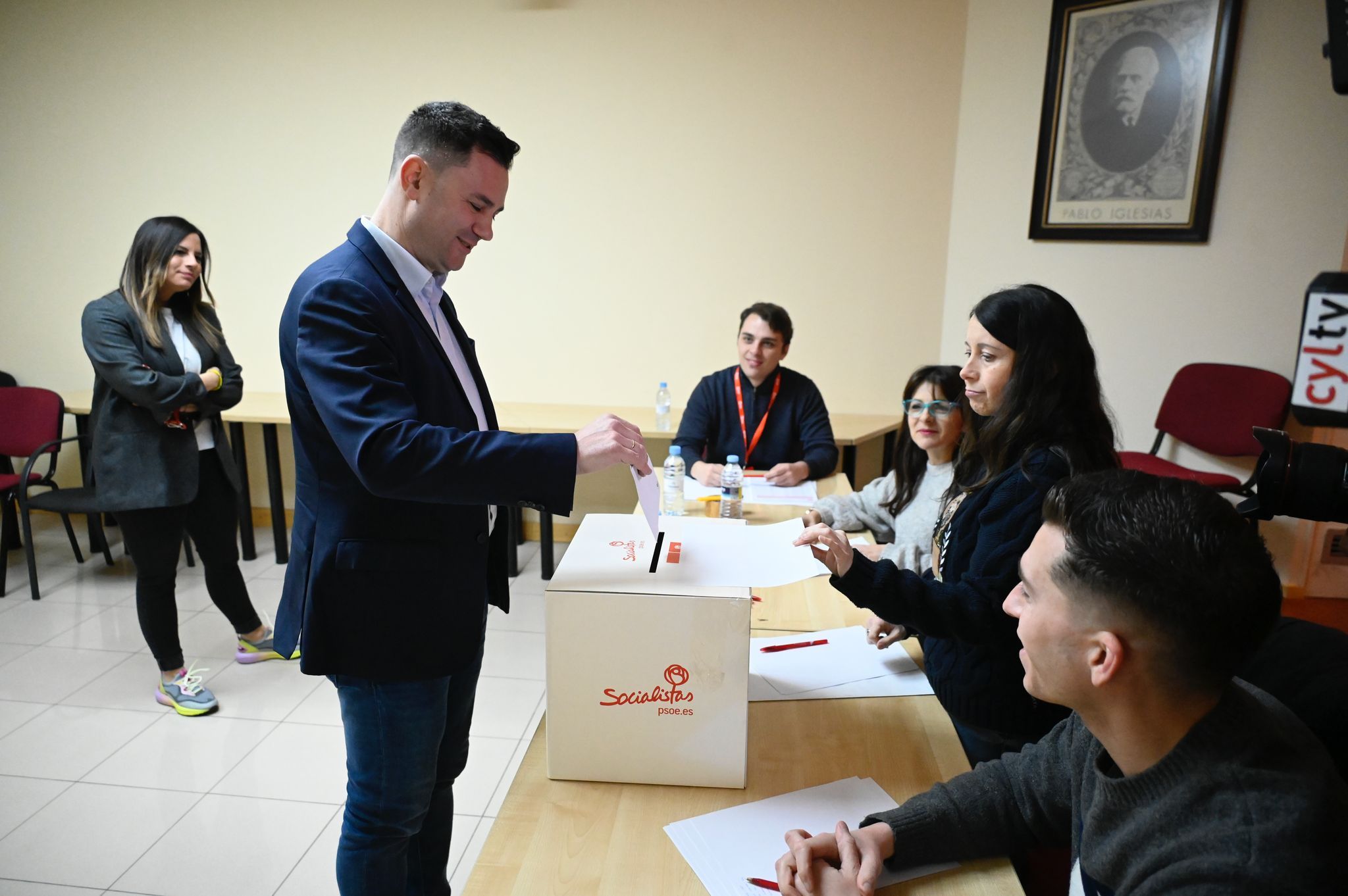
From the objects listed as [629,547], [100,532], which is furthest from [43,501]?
[629,547]

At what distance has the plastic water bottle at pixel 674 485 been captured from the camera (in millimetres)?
2619

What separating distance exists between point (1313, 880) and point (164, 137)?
5419mm

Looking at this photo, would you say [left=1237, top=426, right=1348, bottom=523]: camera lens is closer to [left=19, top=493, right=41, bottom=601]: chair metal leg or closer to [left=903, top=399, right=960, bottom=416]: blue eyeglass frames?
[left=903, top=399, right=960, bottom=416]: blue eyeglass frames

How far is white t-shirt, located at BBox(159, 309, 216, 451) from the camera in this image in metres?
2.86

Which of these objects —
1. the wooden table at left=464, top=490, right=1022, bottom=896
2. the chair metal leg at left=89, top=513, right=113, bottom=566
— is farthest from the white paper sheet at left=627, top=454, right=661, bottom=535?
the chair metal leg at left=89, top=513, right=113, bottom=566

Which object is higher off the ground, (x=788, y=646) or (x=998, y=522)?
(x=998, y=522)

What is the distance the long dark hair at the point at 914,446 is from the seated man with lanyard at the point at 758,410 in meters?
0.80

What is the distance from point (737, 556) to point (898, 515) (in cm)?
136

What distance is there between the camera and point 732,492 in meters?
2.54

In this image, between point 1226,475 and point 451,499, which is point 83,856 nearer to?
point 451,499

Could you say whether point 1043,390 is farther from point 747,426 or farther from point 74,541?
point 74,541

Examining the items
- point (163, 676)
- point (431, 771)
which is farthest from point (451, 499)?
point (163, 676)

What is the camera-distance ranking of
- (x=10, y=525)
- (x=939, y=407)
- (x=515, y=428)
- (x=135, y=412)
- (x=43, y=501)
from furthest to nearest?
(x=10, y=525), (x=515, y=428), (x=43, y=501), (x=135, y=412), (x=939, y=407)

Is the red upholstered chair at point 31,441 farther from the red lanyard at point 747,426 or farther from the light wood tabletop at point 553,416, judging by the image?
the red lanyard at point 747,426
